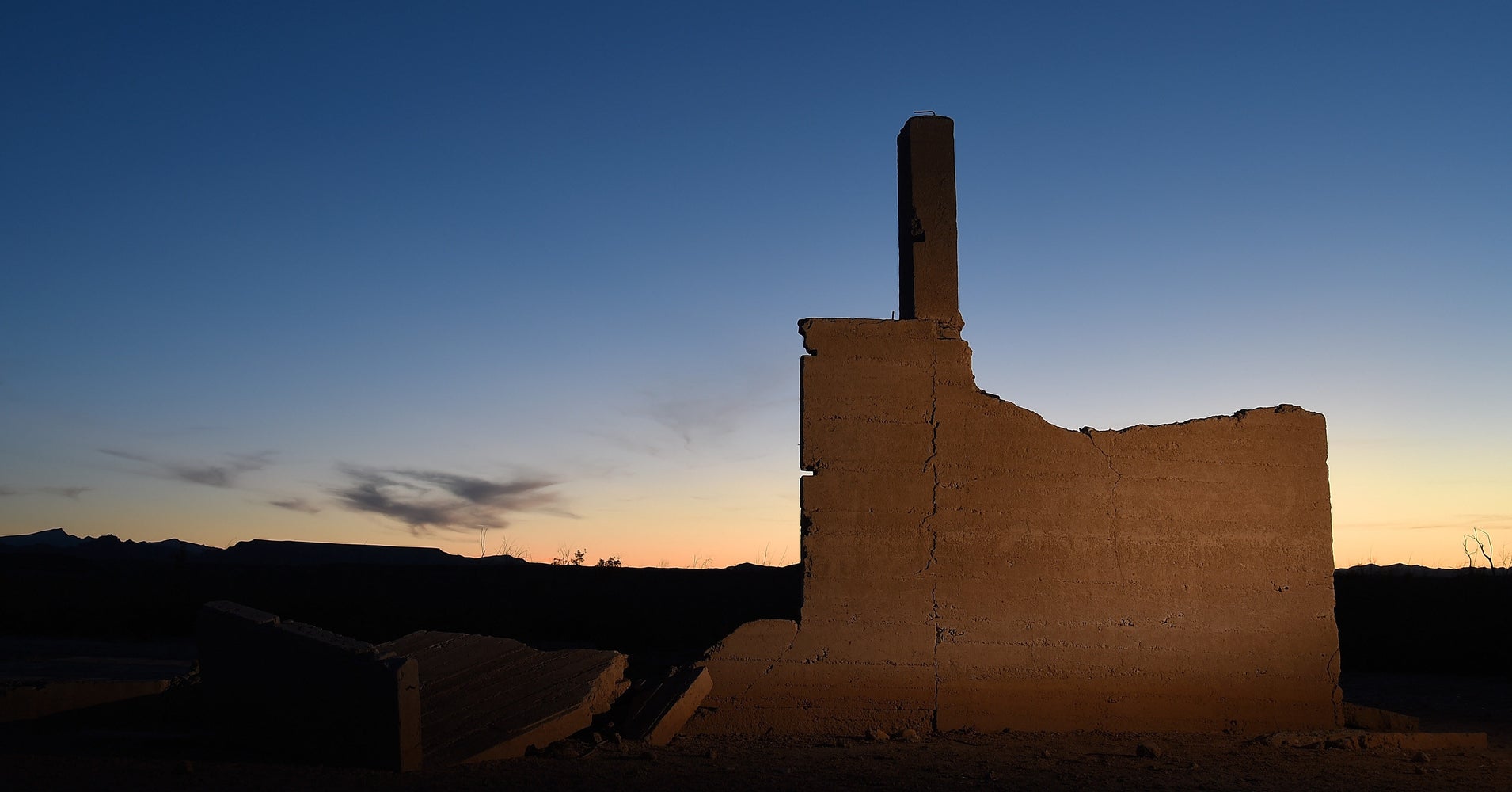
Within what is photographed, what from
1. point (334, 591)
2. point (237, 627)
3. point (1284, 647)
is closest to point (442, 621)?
point (334, 591)

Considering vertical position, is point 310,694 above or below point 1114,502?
below

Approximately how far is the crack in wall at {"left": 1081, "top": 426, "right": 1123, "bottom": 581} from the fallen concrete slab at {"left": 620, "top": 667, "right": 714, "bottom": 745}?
2887 mm

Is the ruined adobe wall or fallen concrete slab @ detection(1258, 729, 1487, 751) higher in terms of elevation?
the ruined adobe wall

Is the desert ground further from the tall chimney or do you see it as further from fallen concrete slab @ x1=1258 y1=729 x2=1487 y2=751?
the tall chimney

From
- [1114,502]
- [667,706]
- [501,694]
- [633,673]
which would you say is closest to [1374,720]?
[1114,502]

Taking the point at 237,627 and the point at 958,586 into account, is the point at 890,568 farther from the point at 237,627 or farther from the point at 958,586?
the point at 237,627

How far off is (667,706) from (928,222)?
3814 millimetres

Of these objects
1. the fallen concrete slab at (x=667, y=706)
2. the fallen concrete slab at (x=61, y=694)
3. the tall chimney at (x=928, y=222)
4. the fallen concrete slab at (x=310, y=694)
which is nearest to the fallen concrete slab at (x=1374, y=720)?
the tall chimney at (x=928, y=222)

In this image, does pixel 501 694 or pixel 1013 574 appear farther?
pixel 1013 574

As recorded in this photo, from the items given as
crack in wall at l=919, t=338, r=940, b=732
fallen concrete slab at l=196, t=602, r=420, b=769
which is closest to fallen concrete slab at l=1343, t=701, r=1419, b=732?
crack in wall at l=919, t=338, r=940, b=732

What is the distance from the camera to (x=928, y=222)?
25.0 ft

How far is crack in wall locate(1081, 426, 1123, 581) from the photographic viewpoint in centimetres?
724

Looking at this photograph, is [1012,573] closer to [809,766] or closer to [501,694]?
[809,766]

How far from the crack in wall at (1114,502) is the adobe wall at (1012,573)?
1 cm
